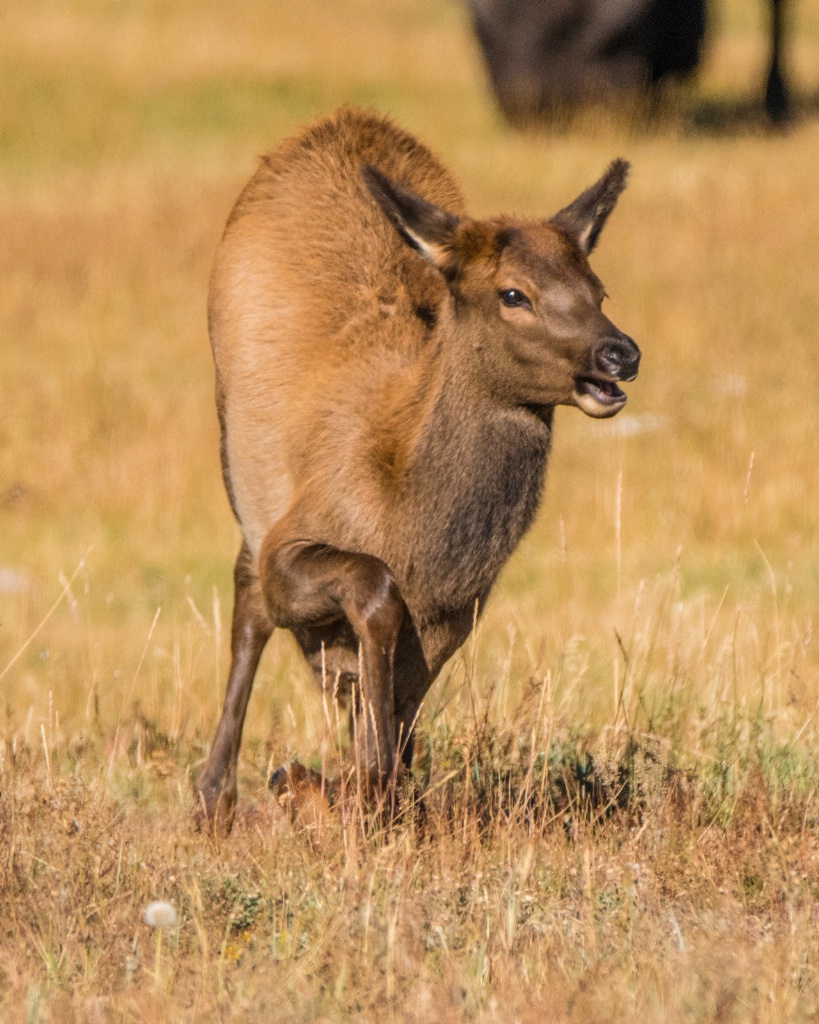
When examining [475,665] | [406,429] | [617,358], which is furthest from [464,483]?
[475,665]

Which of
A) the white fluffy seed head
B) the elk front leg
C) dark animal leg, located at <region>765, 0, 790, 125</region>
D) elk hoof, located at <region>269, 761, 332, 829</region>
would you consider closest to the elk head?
the elk front leg

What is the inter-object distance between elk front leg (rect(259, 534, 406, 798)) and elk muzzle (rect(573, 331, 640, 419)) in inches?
33.0

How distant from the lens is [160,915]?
445 cm

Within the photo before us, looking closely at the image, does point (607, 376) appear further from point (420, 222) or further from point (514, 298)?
point (420, 222)

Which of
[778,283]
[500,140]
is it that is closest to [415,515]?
[778,283]

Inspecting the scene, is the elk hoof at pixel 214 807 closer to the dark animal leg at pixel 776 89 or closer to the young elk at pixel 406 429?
the young elk at pixel 406 429

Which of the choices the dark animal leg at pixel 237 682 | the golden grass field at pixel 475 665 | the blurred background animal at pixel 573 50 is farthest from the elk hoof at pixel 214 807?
the blurred background animal at pixel 573 50

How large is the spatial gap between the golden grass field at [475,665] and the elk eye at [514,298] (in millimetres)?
1234

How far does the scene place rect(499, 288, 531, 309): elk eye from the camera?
5.55 meters

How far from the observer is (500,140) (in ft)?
96.2

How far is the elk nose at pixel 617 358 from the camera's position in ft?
17.3

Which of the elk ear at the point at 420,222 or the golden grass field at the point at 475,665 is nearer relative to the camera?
the golden grass field at the point at 475,665

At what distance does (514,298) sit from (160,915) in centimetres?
229

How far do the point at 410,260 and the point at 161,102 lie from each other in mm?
27061
